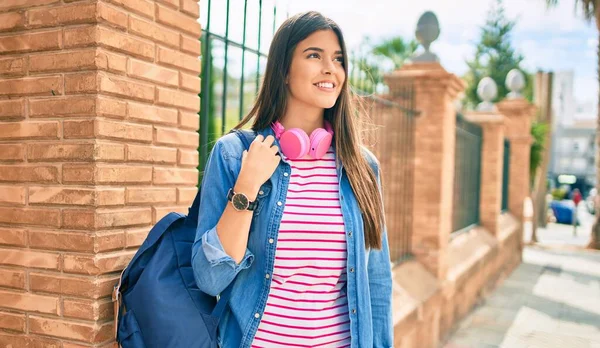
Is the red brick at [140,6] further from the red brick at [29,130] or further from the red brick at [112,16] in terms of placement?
the red brick at [29,130]

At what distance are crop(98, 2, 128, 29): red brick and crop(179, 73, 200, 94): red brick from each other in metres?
0.38

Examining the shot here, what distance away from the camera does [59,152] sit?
7.02 ft

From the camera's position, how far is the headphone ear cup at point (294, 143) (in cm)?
192

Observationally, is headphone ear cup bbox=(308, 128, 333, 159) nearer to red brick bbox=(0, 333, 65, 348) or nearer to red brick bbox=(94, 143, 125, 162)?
red brick bbox=(94, 143, 125, 162)

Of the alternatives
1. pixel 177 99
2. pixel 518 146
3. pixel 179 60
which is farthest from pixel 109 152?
pixel 518 146

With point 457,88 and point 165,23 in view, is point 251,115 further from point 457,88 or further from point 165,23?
point 457,88

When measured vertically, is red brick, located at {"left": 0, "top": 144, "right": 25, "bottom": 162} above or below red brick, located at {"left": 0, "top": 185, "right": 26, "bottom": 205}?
above

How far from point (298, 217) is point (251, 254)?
0.62ft

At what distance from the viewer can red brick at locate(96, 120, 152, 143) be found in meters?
2.07

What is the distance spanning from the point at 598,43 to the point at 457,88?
37.7 ft

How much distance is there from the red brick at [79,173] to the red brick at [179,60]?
0.54 m

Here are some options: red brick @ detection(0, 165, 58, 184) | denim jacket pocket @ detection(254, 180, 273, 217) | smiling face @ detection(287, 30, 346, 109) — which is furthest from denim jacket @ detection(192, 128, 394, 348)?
red brick @ detection(0, 165, 58, 184)

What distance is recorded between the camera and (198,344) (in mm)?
1739

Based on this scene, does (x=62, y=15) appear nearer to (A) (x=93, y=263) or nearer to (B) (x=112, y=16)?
(B) (x=112, y=16)
